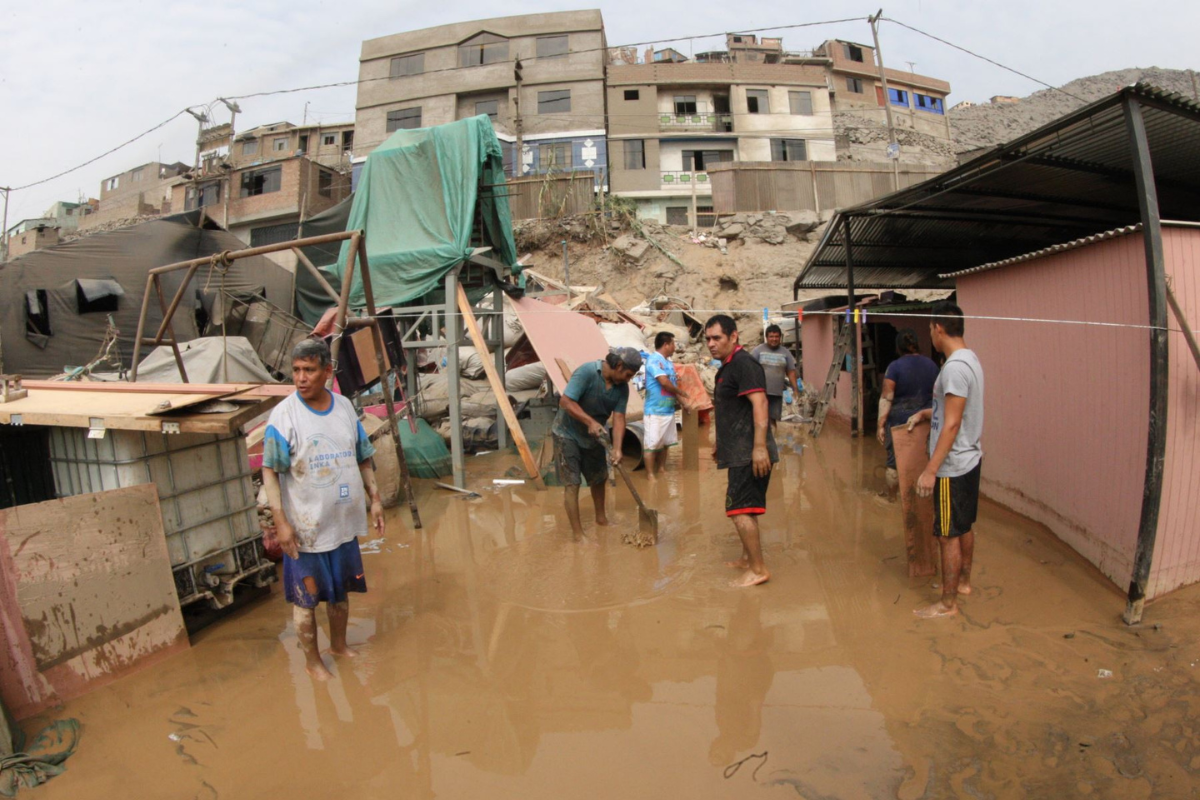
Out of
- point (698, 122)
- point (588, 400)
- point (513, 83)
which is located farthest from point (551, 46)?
point (588, 400)

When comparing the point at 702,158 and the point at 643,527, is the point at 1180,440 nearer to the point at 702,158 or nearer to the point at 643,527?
the point at 643,527

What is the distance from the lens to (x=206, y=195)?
2947 centimetres

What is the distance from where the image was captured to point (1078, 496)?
13.8 feet

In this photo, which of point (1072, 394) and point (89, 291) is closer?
point (1072, 394)

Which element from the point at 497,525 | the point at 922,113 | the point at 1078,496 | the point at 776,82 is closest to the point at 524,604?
the point at 497,525

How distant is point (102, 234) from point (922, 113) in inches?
1551

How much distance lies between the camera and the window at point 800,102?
30.9 metres

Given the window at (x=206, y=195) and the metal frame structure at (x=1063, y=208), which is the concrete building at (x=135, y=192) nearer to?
the window at (x=206, y=195)

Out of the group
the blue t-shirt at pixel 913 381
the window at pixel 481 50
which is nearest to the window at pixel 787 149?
the window at pixel 481 50

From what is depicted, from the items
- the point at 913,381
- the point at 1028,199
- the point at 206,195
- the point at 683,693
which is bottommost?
the point at 683,693

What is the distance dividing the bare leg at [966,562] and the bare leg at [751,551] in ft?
3.53

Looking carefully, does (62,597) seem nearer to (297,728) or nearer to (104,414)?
(104,414)

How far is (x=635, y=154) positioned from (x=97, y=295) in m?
22.6

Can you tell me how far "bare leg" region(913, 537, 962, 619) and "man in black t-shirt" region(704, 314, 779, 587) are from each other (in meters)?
0.94
